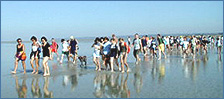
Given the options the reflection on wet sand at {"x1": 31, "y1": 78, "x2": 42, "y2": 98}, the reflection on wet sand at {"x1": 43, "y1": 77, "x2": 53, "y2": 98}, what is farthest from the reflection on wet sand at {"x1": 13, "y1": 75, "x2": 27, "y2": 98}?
the reflection on wet sand at {"x1": 43, "y1": 77, "x2": 53, "y2": 98}

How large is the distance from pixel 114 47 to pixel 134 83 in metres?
2.68

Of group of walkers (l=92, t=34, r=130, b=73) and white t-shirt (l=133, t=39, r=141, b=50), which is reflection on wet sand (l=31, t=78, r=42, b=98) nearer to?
group of walkers (l=92, t=34, r=130, b=73)

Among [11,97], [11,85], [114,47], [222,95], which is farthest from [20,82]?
[222,95]

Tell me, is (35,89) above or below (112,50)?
below

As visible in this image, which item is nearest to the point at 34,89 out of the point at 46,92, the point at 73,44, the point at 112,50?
the point at 46,92

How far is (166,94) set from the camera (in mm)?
7016

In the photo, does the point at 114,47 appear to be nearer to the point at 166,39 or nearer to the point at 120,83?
the point at 120,83

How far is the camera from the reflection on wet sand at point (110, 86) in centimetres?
717

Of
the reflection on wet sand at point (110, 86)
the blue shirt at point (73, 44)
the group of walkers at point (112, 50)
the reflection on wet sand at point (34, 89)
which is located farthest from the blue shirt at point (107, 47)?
the blue shirt at point (73, 44)

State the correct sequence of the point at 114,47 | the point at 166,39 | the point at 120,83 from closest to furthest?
1. the point at 120,83
2. the point at 114,47
3. the point at 166,39

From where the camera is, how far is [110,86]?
8211 millimetres

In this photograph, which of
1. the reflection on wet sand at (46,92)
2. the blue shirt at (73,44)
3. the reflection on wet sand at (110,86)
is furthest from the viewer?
the blue shirt at (73,44)

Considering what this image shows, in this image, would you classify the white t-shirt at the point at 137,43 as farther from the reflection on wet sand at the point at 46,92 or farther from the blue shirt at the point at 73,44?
the reflection on wet sand at the point at 46,92

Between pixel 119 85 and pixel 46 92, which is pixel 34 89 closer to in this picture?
pixel 46 92
